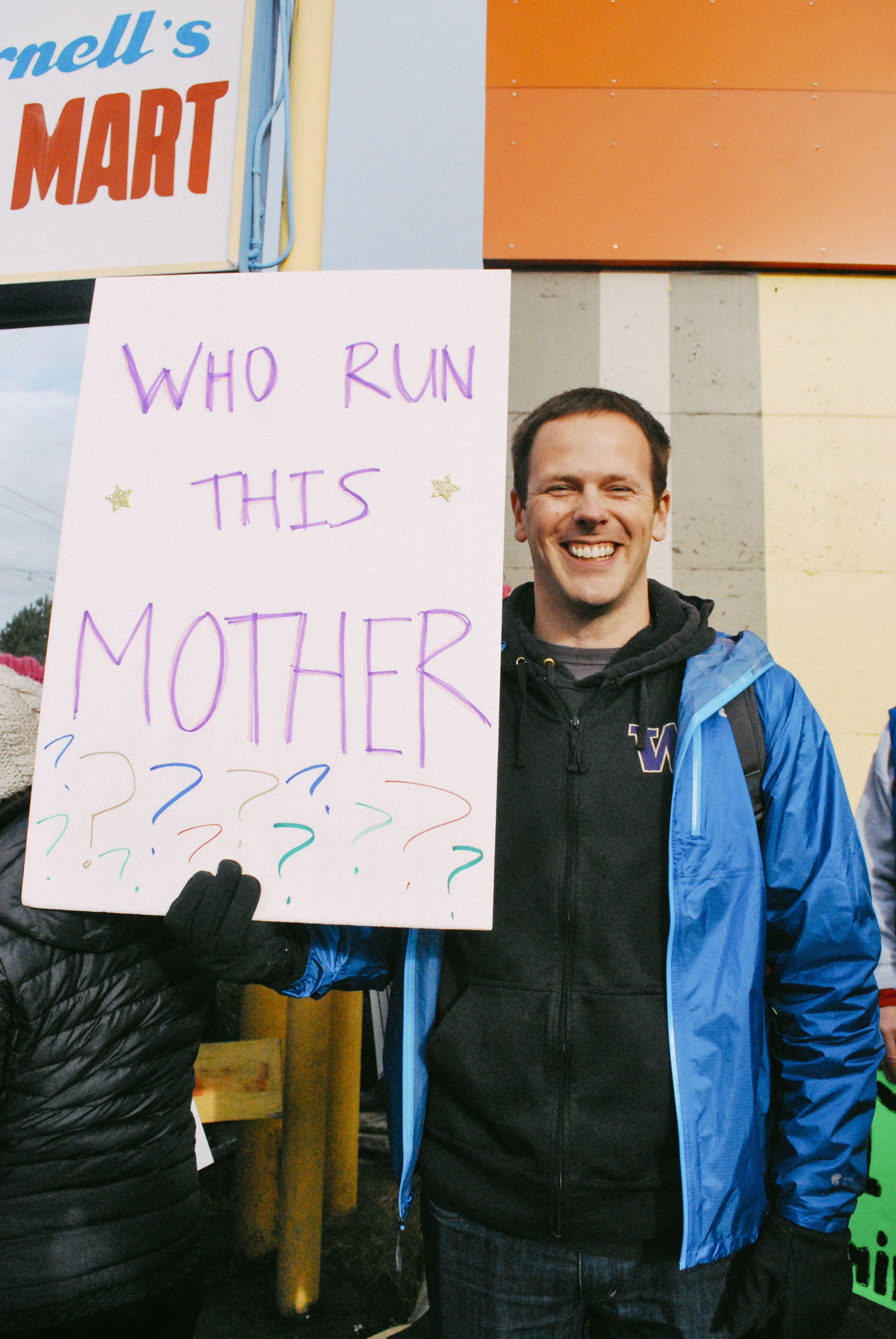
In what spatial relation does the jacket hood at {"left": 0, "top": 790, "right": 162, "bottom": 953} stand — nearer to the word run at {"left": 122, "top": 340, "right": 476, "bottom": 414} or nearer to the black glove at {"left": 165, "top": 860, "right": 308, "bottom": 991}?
the black glove at {"left": 165, "top": 860, "right": 308, "bottom": 991}

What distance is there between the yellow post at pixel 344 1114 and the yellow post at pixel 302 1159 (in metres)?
0.39

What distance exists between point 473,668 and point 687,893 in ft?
1.48

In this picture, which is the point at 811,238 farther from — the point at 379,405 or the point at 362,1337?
the point at 362,1337

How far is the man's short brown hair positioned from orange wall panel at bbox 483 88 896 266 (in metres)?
2.13

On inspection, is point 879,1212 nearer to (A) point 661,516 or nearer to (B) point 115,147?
(A) point 661,516

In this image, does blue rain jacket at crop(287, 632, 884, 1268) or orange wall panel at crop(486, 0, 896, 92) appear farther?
orange wall panel at crop(486, 0, 896, 92)

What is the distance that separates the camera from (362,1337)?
2201 millimetres

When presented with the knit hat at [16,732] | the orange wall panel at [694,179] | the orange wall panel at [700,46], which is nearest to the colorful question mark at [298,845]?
the knit hat at [16,732]

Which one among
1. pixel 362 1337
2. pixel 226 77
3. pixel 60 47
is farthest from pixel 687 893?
pixel 60 47

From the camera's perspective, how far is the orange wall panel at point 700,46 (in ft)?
10.5

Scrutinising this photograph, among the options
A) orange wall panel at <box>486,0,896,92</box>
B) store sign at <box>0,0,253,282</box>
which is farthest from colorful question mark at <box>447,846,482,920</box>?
orange wall panel at <box>486,0,896,92</box>

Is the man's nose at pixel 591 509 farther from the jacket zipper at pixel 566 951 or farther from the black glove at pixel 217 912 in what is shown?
the black glove at pixel 217 912

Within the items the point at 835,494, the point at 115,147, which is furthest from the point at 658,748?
the point at 835,494

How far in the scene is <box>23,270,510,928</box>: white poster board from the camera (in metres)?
1.04
